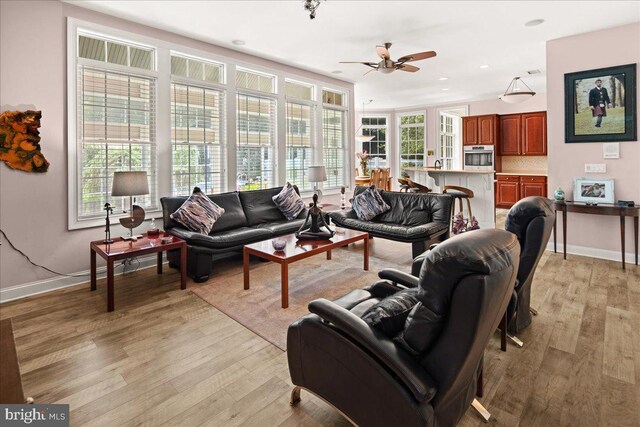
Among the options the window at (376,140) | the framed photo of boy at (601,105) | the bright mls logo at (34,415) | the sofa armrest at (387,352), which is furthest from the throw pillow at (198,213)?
the window at (376,140)

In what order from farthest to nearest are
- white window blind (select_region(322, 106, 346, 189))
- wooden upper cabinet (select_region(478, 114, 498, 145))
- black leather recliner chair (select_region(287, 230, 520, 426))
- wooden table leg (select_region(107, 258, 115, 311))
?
wooden upper cabinet (select_region(478, 114, 498, 145)) < white window blind (select_region(322, 106, 346, 189)) < wooden table leg (select_region(107, 258, 115, 311)) < black leather recliner chair (select_region(287, 230, 520, 426))

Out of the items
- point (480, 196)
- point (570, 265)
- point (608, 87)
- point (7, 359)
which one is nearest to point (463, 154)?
point (480, 196)

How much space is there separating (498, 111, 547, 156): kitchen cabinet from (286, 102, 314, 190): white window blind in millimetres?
5627

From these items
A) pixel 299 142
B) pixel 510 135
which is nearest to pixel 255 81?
pixel 299 142

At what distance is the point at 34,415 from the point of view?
164 centimetres

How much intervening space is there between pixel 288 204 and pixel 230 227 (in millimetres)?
1048

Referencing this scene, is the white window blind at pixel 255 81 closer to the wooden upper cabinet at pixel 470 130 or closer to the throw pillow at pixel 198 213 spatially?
the throw pillow at pixel 198 213

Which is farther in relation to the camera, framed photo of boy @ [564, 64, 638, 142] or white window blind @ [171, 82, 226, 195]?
white window blind @ [171, 82, 226, 195]

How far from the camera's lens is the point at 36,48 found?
359 cm

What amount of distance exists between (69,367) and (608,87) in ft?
20.9

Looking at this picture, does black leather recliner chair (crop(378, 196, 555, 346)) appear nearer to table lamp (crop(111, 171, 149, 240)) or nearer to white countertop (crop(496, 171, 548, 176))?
table lamp (crop(111, 171, 149, 240))

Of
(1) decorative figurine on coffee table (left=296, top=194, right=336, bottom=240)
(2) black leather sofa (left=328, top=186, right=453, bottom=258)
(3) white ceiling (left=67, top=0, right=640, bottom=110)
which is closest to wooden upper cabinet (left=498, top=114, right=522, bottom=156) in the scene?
(3) white ceiling (left=67, top=0, right=640, bottom=110)

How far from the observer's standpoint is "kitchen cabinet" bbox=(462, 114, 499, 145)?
30.5 feet

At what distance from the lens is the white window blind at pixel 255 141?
18.4ft
